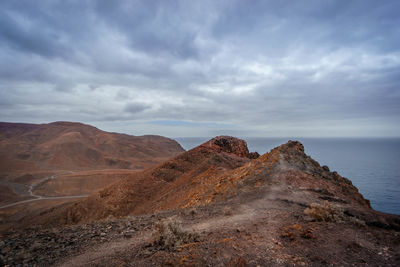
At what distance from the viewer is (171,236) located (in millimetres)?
4711

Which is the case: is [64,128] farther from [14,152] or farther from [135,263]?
[135,263]

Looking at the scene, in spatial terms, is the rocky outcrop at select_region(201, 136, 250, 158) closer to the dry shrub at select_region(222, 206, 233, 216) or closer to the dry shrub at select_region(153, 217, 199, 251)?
the dry shrub at select_region(222, 206, 233, 216)

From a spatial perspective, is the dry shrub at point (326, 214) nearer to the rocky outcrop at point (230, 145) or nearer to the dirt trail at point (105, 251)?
the dirt trail at point (105, 251)

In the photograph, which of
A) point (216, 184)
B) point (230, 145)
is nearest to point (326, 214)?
point (216, 184)

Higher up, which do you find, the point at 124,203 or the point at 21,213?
the point at 124,203

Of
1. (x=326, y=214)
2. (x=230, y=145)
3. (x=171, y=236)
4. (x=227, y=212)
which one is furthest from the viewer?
(x=230, y=145)

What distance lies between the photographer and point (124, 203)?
1820 cm

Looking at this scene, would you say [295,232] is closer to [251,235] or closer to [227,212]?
[251,235]

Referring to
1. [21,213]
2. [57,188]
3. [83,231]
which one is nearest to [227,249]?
[83,231]

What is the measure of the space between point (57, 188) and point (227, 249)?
155 feet

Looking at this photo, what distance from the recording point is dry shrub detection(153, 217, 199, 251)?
4582 millimetres

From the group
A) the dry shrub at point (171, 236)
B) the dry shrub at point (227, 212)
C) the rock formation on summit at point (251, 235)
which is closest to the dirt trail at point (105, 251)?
the rock formation on summit at point (251, 235)

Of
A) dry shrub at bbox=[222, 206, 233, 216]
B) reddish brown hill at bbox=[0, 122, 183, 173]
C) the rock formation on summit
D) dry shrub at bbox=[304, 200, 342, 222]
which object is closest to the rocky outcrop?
the rock formation on summit

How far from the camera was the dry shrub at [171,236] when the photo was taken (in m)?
4.58
